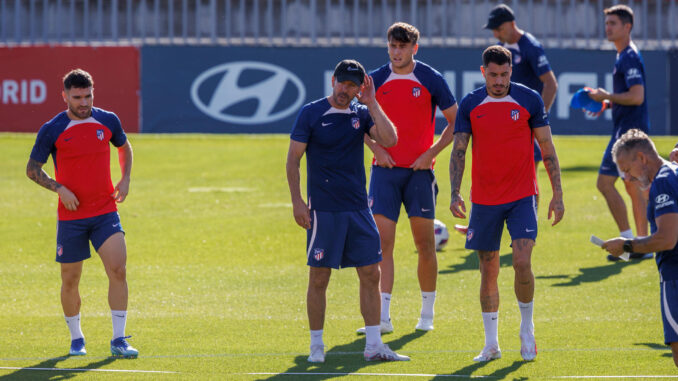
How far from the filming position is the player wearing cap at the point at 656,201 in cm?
587

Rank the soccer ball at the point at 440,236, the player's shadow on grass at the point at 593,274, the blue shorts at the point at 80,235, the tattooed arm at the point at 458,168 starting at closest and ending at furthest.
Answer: the tattooed arm at the point at 458,168
the blue shorts at the point at 80,235
the player's shadow on grass at the point at 593,274
the soccer ball at the point at 440,236

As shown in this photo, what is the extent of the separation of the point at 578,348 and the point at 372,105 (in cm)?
242

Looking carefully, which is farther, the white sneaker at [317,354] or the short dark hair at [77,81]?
the short dark hair at [77,81]

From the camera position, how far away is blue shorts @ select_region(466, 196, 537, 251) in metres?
7.59

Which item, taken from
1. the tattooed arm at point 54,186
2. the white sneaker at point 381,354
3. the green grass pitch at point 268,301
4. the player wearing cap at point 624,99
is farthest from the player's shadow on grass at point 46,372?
the player wearing cap at point 624,99

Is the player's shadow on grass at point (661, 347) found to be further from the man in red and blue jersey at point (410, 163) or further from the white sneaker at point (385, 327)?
the white sneaker at point (385, 327)

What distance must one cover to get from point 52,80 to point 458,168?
17.5 meters

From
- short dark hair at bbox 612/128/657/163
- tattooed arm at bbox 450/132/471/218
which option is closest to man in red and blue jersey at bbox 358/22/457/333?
tattooed arm at bbox 450/132/471/218

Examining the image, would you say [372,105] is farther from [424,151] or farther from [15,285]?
[15,285]

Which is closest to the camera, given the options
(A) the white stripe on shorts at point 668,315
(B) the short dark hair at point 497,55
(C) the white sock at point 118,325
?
(A) the white stripe on shorts at point 668,315

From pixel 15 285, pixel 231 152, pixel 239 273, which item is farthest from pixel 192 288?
pixel 231 152

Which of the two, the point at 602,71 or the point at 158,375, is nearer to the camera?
the point at 158,375

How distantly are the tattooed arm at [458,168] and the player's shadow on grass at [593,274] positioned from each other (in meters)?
3.28

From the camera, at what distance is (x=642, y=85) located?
11.4 meters
